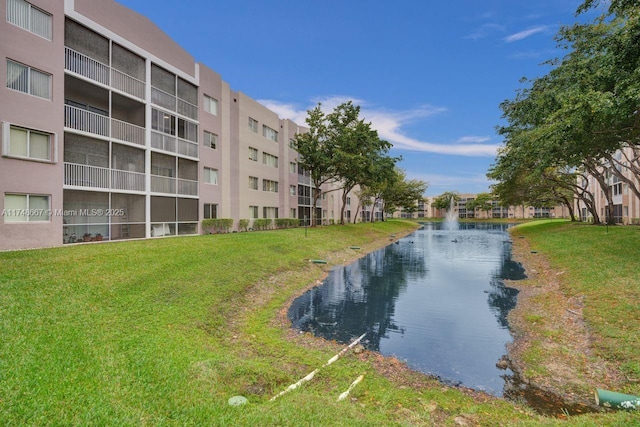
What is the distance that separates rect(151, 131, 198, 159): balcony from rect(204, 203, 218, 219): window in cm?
393

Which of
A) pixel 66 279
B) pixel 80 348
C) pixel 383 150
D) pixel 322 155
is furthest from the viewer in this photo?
pixel 383 150

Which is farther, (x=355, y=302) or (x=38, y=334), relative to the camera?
(x=355, y=302)

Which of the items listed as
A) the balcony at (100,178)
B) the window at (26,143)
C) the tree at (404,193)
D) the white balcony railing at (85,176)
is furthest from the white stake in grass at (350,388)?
the tree at (404,193)

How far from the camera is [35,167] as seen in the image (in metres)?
15.1

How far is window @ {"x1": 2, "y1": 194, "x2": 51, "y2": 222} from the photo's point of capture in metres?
14.3

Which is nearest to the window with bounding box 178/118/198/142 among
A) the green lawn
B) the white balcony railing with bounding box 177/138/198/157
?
the white balcony railing with bounding box 177/138/198/157

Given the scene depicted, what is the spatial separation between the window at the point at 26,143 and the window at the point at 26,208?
181cm

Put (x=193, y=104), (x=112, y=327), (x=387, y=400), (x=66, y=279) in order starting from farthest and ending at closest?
(x=193, y=104)
(x=66, y=279)
(x=112, y=327)
(x=387, y=400)

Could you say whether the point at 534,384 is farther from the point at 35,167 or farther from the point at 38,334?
the point at 35,167

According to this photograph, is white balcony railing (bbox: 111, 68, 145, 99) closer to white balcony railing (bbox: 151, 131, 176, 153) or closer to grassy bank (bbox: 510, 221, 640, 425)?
white balcony railing (bbox: 151, 131, 176, 153)

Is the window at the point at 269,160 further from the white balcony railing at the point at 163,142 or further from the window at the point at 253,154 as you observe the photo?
the white balcony railing at the point at 163,142

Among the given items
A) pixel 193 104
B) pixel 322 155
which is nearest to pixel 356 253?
pixel 322 155

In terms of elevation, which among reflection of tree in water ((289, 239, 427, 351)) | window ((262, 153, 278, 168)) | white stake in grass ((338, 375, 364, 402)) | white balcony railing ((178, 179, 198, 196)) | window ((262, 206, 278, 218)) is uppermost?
window ((262, 153, 278, 168))

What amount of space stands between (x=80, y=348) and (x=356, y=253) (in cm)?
2154
